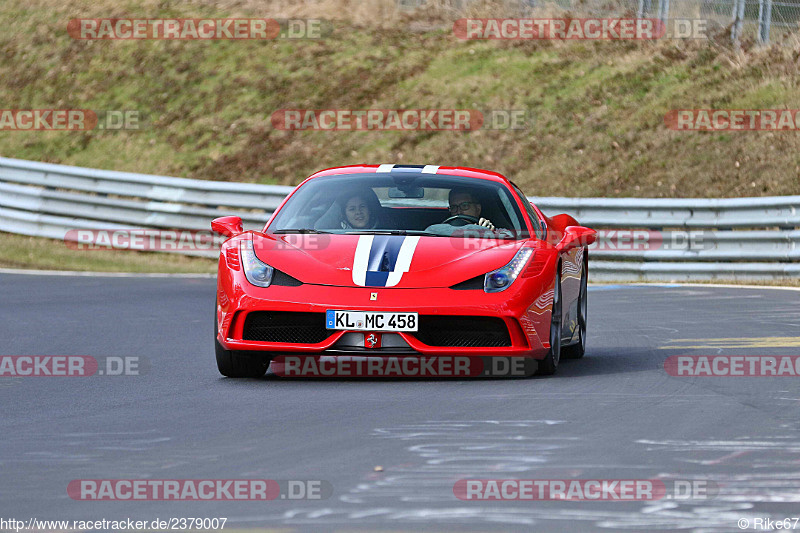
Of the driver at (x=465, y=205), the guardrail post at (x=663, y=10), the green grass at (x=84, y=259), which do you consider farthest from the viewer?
the guardrail post at (x=663, y=10)

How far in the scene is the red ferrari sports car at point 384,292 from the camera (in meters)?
8.09

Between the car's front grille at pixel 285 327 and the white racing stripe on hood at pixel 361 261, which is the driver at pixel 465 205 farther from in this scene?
the car's front grille at pixel 285 327

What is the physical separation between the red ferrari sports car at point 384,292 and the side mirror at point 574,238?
0.02 metres

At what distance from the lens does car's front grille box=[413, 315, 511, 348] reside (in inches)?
319

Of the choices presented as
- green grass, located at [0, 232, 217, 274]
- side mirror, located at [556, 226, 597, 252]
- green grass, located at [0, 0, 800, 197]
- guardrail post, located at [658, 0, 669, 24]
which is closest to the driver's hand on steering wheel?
side mirror, located at [556, 226, 597, 252]

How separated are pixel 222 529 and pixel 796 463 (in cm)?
238

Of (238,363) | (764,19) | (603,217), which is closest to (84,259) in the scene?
(603,217)

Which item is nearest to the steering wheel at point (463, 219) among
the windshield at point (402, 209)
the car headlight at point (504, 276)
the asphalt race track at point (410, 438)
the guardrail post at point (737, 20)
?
the windshield at point (402, 209)

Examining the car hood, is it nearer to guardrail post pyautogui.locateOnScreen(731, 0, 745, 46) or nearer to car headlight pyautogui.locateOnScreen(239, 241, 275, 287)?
car headlight pyautogui.locateOnScreen(239, 241, 275, 287)

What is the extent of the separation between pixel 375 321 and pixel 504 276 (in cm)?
80

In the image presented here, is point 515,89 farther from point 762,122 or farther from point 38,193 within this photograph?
point 38,193

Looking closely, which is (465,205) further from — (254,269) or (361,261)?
(254,269)

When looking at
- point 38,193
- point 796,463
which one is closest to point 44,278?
point 38,193

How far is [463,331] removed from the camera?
8.19m
